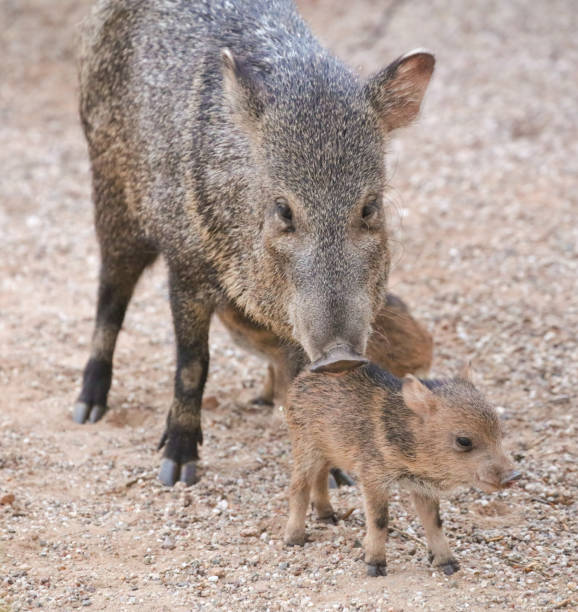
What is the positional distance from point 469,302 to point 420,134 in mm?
3210

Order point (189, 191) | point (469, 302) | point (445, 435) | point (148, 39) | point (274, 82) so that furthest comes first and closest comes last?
point (469, 302)
point (148, 39)
point (189, 191)
point (274, 82)
point (445, 435)

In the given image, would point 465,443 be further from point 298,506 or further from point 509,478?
point 298,506

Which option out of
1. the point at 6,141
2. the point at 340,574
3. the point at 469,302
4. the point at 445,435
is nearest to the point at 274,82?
the point at 445,435

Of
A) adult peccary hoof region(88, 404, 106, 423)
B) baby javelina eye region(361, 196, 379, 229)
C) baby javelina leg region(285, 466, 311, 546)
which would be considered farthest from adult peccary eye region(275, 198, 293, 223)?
adult peccary hoof region(88, 404, 106, 423)

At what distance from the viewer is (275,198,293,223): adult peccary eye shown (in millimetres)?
4184

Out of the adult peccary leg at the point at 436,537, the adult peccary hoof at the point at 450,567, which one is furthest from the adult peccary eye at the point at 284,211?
the adult peccary hoof at the point at 450,567

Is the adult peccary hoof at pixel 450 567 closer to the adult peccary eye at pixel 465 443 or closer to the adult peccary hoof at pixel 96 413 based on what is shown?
the adult peccary eye at pixel 465 443

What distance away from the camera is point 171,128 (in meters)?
5.01

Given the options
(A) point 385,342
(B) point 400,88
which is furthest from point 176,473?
(B) point 400,88

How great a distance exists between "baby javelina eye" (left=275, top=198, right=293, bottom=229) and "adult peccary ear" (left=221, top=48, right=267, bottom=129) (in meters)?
0.45

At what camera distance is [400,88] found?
4.57 m

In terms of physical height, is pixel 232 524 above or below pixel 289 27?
below

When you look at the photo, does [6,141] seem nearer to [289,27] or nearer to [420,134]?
[420,134]

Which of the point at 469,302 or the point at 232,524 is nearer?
the point at 232,524
